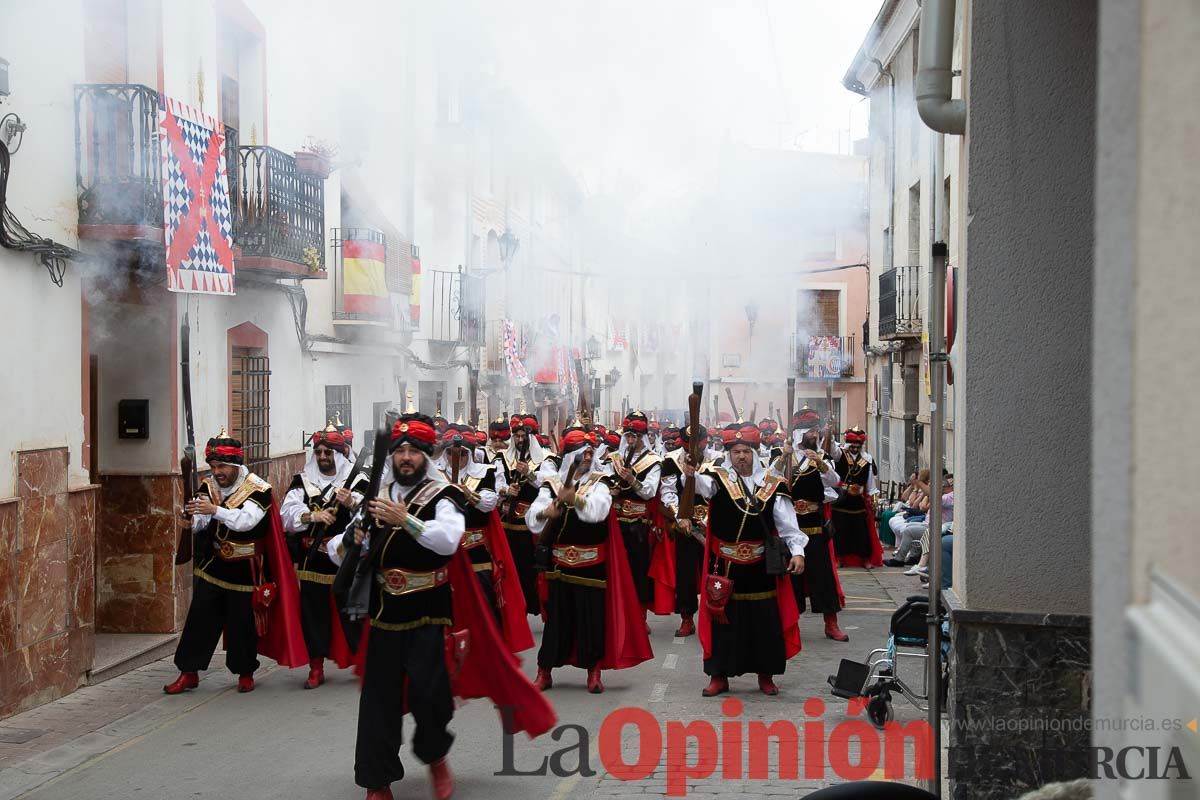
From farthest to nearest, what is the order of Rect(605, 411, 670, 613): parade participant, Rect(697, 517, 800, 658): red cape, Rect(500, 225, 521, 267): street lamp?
Rect(500, 225, 521, 267): street lamp
Rect(605, 411, 670, 613): parade participant
Rect(697, 517, 800, 658): red cape

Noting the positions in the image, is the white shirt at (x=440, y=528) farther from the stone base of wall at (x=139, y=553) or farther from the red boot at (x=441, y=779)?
the stone base of wall at (x=139, y=553)

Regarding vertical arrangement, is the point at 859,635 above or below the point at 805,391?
below

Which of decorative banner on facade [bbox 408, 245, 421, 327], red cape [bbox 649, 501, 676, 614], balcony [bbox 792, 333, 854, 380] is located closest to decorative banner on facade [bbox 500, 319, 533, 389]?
decorative banner on facade [bbox 408, 245, 421, 327]

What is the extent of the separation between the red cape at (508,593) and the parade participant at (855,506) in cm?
521

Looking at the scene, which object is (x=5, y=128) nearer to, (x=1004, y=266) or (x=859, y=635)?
(x=1004, y=266)

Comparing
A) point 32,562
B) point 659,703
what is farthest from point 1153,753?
point 32,562

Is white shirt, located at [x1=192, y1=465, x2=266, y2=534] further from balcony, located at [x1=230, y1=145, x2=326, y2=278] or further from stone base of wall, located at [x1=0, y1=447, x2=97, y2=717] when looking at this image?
balcony, located at [x1=230, y1=145, x2=326, y2=278]

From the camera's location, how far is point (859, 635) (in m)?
10.7

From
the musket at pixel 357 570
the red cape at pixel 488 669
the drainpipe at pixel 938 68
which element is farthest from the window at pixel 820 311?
the drainpipe at pixel 938 68

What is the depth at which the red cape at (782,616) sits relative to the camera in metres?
8.33

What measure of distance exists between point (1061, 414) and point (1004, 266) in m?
0.59

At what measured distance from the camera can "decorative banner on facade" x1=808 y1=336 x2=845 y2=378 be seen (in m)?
26.8

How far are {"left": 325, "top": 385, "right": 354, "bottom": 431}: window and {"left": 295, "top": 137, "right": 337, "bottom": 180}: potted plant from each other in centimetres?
280

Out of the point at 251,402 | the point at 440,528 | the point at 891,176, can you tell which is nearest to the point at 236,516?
the point at 440,528
